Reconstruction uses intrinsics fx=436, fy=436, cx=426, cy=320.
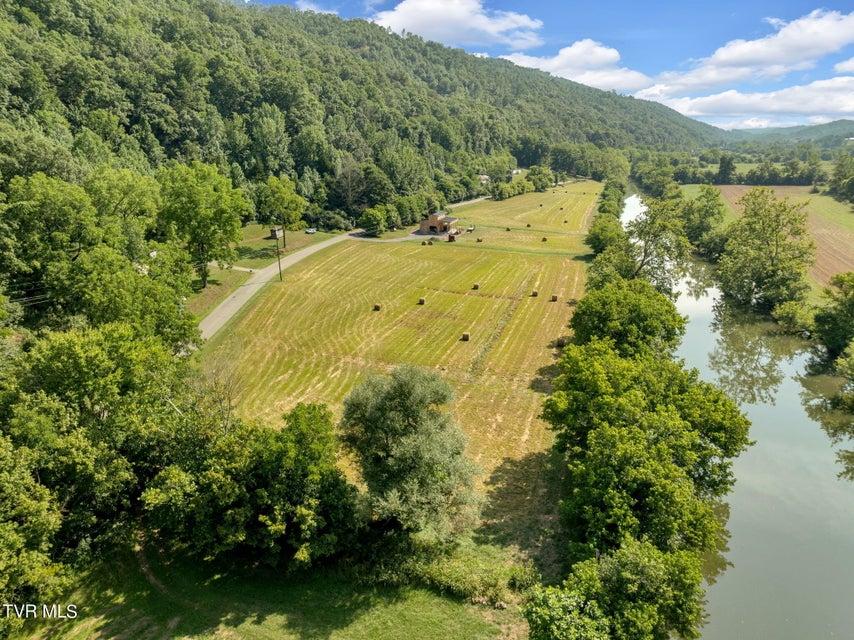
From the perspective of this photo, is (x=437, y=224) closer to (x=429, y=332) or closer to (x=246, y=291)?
(x=246, y=291)

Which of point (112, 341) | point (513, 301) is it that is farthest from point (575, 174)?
point (112, 341)

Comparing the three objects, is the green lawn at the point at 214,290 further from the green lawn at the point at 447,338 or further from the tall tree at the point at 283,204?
the tall tree at the point at 283,204

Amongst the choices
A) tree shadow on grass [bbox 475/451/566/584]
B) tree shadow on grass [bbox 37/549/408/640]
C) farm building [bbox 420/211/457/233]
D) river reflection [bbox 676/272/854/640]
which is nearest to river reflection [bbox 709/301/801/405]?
river reflection [bbox 676/272/854/640]

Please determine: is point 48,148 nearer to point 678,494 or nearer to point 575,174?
point 678,494

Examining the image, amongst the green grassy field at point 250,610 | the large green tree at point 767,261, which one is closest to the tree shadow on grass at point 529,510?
the green grassy field at point 250,610

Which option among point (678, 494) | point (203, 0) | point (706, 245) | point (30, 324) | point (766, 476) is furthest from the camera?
point (203, 0)

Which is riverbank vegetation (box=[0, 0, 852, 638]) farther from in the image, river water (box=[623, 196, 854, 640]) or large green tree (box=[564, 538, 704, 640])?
river water (box=[623, 196, 854, 640])
